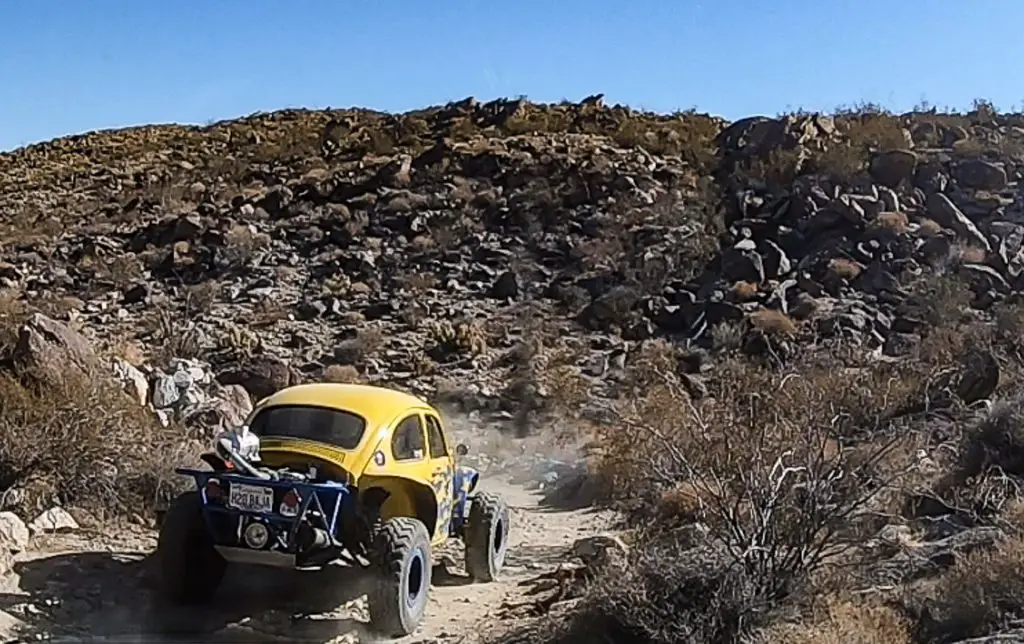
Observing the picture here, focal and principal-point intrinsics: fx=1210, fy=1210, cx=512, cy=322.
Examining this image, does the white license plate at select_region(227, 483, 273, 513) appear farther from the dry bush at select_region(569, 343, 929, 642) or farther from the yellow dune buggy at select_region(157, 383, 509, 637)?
the dry bush at select_region(569, 343, 929, 642)

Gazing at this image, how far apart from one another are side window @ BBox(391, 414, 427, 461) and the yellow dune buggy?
0.01 m

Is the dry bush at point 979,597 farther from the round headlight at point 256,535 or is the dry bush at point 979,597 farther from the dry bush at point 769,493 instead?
the round headlight at point 256,535

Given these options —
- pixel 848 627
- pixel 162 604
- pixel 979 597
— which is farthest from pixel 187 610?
pixel 979 597

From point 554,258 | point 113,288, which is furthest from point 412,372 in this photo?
point 113,288

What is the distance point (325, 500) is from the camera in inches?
367

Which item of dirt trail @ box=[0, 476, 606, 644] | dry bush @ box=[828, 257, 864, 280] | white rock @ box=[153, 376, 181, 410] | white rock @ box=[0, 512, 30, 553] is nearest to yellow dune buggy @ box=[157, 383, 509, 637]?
dirt trail @ box=[0, 476, 606, 644]

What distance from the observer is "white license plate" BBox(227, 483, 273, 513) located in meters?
9.20

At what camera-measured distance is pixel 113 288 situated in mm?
30078

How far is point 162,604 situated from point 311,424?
1883 mm

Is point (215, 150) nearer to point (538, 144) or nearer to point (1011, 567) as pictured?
point (538, 144)

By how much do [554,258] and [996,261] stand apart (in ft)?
34.7

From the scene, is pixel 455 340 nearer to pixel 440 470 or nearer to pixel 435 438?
pixel 435 438

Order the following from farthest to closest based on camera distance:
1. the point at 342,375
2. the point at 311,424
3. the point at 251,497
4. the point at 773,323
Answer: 1. the point at 773,323
2. the point at 342,375
3. the point at 311,424
4. the point at 251,497

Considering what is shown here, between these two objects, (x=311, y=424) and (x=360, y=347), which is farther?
(x=360, y=347)
